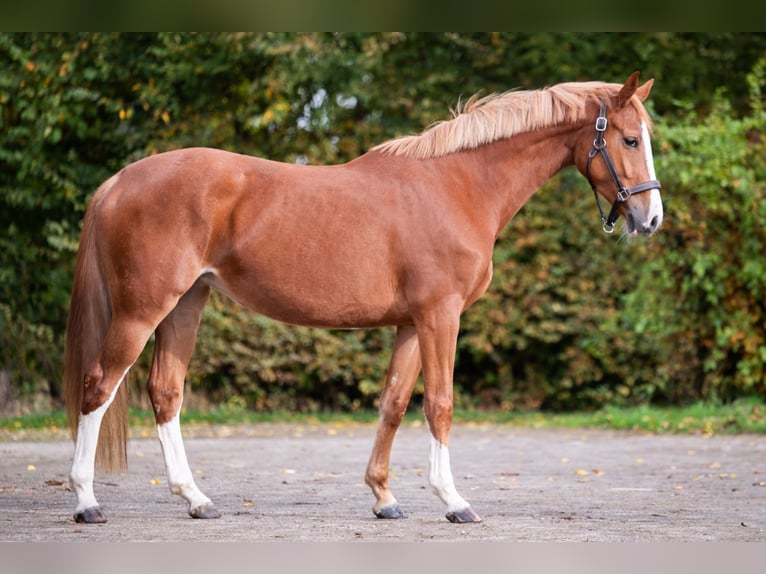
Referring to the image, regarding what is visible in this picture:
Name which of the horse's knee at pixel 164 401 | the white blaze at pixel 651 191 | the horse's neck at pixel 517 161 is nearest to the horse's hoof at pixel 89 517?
the horse's knee at pixel 164 401

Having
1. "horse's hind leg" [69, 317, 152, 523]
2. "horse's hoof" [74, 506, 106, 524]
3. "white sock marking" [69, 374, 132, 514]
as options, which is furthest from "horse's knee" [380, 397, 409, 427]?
"horse's hoof" [74, 506, 106, 524]

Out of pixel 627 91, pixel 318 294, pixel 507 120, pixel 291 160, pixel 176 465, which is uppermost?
pixel 291 160

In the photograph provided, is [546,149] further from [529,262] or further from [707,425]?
[529,262]

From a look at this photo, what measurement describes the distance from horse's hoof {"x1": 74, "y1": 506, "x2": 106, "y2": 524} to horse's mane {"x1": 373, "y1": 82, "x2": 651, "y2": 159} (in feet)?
8.00

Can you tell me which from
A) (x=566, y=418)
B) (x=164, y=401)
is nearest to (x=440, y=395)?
(x=164, y=401)

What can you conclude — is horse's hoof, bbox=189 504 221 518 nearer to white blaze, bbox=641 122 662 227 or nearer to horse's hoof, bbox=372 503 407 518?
horse's hoof, bbox=372 503 407 518

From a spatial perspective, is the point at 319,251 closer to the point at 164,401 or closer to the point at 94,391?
the point at 164,401

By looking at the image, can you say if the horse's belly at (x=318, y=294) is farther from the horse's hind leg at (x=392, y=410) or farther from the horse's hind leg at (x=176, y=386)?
the horse's hind leg at (x=176, y=386)

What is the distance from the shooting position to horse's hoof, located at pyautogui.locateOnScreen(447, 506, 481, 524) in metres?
5.52


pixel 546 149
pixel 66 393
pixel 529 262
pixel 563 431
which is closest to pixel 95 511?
pixel 66 393

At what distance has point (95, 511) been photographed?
17.8ft

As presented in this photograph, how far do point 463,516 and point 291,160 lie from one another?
346 inches

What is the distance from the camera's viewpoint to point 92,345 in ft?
18.9

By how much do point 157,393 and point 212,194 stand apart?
43.9 inches
